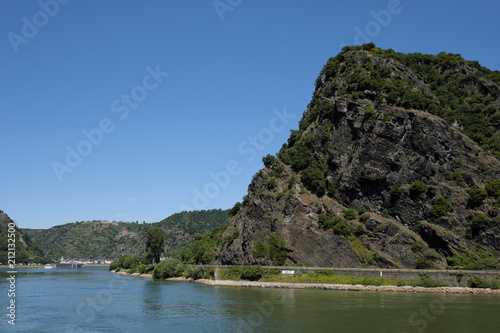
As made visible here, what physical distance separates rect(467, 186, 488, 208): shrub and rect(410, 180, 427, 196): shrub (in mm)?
8891

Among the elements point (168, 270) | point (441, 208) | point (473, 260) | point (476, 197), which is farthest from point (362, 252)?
point (168, 270)

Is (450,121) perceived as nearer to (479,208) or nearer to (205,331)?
(479,208)

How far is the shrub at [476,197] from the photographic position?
85.9m

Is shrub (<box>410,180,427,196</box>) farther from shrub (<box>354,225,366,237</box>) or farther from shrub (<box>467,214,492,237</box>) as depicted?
shrub (<box>354,225,366,237</box>)

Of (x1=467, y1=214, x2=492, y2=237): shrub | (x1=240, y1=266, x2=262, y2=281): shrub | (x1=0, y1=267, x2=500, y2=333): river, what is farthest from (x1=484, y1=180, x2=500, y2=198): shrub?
(x1=240, y1=266, x2=262, y2=281): shrub

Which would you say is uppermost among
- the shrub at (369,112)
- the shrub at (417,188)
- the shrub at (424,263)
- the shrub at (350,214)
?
the shrub at (369,112)

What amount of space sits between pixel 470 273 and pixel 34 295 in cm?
7219

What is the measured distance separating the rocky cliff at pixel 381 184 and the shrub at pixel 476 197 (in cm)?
20

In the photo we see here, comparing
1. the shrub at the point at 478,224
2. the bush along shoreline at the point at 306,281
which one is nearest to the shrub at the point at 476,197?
→ the shrub at the point at 478,224

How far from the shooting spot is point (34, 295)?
6831cm

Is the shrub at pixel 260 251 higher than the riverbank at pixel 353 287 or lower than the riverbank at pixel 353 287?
higher

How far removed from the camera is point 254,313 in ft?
160

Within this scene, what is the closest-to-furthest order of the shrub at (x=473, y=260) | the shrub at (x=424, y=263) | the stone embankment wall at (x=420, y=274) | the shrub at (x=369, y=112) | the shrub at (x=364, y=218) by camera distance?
the stone embankment wall at (x=420, y=274) < the shrub at (x=473, y=260) < the shrub at (x=424, y=263) < the shrub at (x=364, y=218) < the shrub at (x=369, y=112)

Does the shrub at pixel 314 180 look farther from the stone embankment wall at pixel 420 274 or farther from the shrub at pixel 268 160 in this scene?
the stone embankment wall at pixel 420 274
